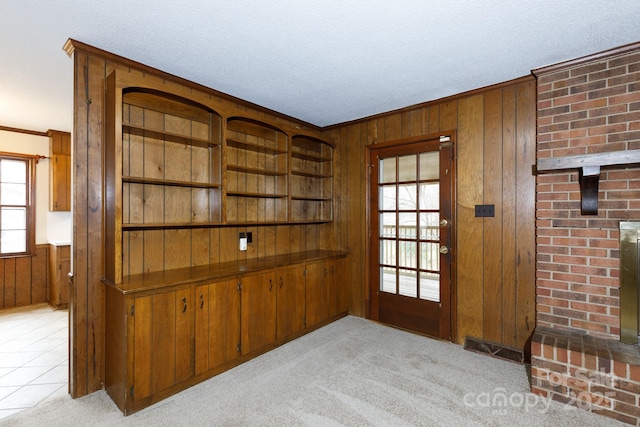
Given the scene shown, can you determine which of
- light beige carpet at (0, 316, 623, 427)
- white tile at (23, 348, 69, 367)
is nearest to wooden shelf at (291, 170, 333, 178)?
light beige carpet at (0, 316, 623, 427)

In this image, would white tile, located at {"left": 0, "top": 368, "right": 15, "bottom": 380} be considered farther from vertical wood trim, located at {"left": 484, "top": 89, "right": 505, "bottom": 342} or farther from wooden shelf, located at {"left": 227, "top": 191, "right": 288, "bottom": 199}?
vertical wood trim, located at {"left": 484, "top": 89, "right": 505, "bottom": 342}

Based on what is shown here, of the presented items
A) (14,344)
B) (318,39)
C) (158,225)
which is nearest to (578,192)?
(318,39)

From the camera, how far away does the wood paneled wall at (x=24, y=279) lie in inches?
169

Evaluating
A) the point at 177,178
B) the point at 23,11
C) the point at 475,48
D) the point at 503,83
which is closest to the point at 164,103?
the point at 177,178

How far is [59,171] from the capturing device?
4566mm

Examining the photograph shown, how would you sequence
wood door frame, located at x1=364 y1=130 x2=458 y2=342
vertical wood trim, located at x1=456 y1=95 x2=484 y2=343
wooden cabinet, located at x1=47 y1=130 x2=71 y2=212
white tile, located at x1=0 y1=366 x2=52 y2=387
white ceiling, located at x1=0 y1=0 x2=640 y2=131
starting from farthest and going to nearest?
wooden cabinet, located at x1=47 y1=130 x2=71 y2=212 < wood door frame, located at x1=364 y1=130 x2=458 y2=342 < vertical wood trim, located at x1=456 y1=95 x2=484 y2=343 < white tile, located at x1=0 y1=366 x2=52 y2=387 < white ceiling, located at x1=0 y1=0 x2=640 y2=131

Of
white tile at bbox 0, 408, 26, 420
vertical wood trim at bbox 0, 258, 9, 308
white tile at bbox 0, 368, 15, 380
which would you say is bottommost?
white tile at bbox 0, 368, 15, 380

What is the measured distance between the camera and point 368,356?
2885mm

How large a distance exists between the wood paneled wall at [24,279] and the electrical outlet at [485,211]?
5925 mm

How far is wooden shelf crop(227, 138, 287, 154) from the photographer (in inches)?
123

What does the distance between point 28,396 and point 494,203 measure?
414 centimetres

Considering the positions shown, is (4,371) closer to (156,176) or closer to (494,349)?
(156,176)

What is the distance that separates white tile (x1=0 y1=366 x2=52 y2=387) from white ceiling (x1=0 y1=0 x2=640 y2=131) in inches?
101

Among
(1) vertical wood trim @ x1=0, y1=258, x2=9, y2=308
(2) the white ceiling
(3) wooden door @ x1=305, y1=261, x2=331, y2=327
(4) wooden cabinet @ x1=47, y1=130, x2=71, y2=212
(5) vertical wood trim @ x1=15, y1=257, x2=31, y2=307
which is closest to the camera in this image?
(2) the white ceiling
